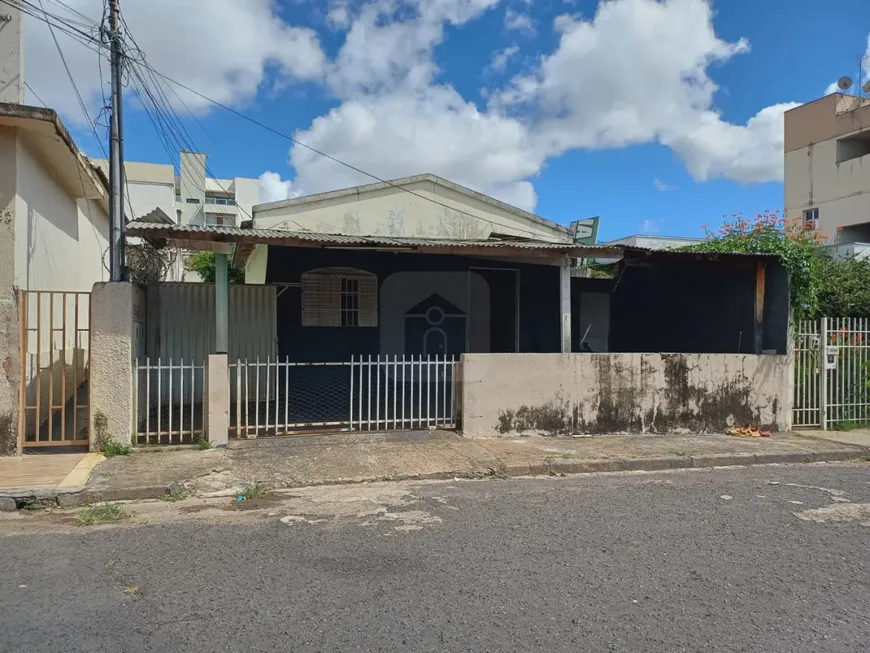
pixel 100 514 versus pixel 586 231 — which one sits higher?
pixel 586 231

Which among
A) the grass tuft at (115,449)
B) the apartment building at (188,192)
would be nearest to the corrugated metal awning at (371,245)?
the grass tuft at (115,449)

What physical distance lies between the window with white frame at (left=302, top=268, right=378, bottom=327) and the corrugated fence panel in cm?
89

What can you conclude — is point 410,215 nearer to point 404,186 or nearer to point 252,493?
point 404,186

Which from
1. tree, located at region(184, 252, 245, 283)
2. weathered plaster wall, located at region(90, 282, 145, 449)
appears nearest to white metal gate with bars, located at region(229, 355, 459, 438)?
weathered plaster wall, located at region(90, 282, 145, 449)

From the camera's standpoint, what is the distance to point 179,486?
568cm

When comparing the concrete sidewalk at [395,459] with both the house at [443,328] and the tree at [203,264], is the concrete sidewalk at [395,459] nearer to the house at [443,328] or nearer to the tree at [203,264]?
the house at [443,328]

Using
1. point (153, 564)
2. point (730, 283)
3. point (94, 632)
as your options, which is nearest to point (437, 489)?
point (153, 564)

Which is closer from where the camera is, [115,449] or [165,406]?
[115,449]

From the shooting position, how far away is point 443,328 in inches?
483

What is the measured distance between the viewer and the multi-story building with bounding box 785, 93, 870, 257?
2684cm

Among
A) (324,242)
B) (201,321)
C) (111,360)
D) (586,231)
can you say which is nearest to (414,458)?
(324,242)

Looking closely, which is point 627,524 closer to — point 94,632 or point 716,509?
point 716,509

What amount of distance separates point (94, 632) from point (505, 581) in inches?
88.4

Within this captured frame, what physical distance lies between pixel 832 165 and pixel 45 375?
3236 cm
